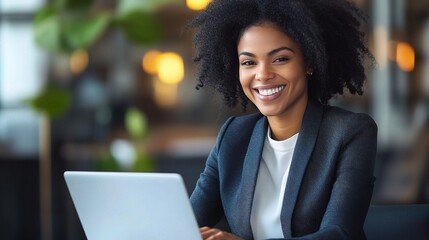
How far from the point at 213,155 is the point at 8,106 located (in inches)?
173

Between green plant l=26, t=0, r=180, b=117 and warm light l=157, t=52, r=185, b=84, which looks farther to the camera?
warm light l=157, t=52, r=185, b=84

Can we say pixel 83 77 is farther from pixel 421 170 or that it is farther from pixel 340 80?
pixel 340 80

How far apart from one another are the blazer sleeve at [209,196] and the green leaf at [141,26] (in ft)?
6.76

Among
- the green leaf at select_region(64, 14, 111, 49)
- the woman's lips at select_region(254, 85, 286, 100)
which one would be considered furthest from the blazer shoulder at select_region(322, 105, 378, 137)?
the green leaf at select_region(64, 14, 111, 49)

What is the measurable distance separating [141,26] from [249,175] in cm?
226

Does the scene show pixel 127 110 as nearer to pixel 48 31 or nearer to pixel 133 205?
pixel 48 31

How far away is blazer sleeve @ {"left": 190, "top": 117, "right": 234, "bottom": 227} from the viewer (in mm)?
1995

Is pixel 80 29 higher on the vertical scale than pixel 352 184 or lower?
higher

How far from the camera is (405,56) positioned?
280 inches

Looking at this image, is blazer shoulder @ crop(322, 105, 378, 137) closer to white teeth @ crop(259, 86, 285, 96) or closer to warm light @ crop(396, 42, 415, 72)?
white teeth @ crop(259, 86, 285, 96)

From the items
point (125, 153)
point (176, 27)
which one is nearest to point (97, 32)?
point (125, 153)

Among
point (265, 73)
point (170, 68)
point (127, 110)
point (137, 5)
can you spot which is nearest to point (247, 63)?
point (265, 73)

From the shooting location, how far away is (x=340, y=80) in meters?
1.93

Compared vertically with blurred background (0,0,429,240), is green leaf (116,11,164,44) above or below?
above
